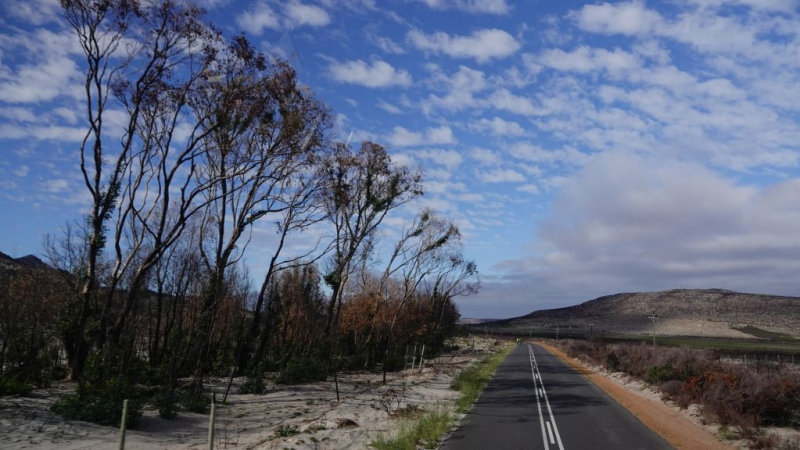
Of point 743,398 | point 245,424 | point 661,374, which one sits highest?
point 661,374

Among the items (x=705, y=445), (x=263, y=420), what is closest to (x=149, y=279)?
(x=263, y=420)

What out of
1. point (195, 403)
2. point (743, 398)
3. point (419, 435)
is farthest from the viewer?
point (195, 403)

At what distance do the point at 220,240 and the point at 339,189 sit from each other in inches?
408

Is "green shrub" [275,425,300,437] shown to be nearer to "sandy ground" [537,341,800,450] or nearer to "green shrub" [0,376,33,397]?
"green shrub" [0,376,33,397]

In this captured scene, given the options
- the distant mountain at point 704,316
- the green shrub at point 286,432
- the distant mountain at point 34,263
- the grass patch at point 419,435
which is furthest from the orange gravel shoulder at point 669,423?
the distant mountain at point 704,316

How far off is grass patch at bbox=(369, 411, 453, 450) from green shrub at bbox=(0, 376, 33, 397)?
11.3 meters

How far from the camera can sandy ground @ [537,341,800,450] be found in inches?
588

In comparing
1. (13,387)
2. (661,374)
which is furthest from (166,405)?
(661,374)

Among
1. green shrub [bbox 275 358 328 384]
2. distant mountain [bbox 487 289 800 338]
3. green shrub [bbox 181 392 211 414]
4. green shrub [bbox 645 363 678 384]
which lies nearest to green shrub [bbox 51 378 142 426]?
green shrub [bbox 181 392 211 414]

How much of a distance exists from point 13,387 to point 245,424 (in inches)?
276

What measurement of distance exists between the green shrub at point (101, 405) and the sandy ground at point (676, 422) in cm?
1498

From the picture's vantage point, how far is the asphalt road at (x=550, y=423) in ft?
45.2

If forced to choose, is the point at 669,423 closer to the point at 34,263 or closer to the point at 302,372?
the point at 302,372

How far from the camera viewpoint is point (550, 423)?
16906 millimetres
